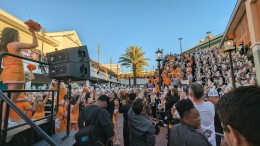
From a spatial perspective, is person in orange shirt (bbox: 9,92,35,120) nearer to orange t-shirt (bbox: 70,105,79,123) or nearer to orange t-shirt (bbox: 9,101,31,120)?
orange t-shirt (bbox: 9,101,31,120)

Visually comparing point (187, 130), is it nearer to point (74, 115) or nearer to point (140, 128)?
point (140, 128)

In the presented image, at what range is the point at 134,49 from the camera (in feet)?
148

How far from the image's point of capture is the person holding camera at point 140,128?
3689 mm

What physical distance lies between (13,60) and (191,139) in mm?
3201

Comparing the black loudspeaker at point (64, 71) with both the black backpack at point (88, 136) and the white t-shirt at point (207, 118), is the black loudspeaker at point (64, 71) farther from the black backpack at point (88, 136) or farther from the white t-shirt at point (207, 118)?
the white t-shirt at point (207, 118)

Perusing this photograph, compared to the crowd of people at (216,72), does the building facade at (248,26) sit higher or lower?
higher

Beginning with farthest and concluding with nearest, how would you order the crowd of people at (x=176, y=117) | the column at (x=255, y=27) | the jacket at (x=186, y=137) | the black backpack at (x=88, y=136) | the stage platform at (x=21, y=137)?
the column at (x=255, y=27) → the black backpack at (x=88, y=136) → the stage platform at (x=21, y=137) → the jacket at (x=186, y=137) → the crowd of people at (x=176, y=117)

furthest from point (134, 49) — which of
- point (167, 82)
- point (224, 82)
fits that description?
point (224, 82)

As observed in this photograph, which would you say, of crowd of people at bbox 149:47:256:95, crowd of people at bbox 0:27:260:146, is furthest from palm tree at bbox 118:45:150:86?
crowd of people at bbox 0:27:260:146

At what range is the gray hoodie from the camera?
3679mm

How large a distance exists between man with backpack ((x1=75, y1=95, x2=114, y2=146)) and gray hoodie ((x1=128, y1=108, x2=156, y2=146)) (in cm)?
52

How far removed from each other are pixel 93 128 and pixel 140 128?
941 millimetres

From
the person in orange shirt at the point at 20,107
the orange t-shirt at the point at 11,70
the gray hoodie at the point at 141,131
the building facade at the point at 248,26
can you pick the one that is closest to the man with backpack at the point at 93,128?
the gray hoodie at the point at 141,131

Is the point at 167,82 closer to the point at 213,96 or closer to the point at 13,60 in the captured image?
the point at 213,96
